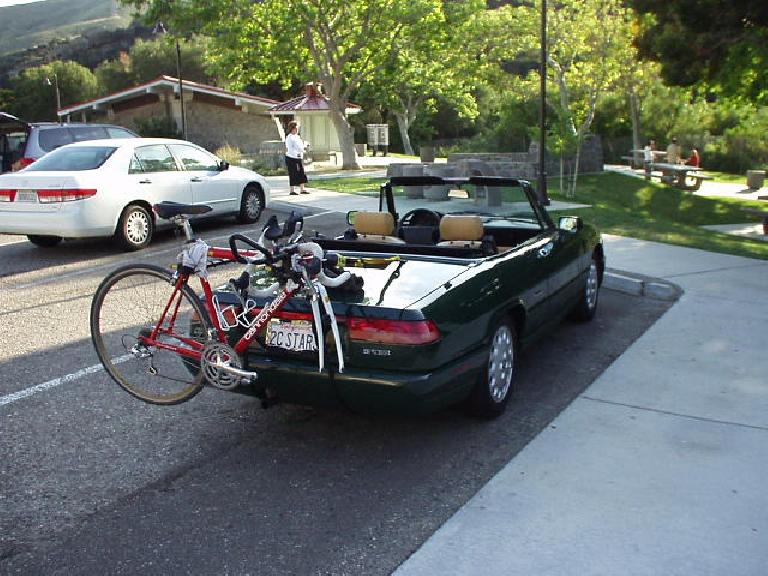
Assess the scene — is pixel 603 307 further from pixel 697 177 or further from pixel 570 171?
pixel 697 177

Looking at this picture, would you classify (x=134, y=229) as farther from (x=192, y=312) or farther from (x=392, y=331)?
(x=392, y=331)

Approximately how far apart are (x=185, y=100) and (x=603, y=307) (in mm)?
31703

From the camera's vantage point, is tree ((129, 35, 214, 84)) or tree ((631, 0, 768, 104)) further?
tree ((129, 35, 214, 84))

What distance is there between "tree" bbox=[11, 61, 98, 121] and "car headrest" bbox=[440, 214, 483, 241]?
202ft

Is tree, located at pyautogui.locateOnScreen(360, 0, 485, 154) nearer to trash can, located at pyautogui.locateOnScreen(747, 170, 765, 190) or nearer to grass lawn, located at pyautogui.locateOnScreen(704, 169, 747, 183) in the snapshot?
trash can, located at pyautogui.locateOnScreen(747, 170, 765, 190)

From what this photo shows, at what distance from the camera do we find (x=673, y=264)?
9969mm

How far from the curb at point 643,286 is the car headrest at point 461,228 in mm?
3523

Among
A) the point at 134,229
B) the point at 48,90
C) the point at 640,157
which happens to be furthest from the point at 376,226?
the point at 48,90

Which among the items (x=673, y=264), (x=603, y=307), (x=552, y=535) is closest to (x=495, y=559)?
(x=552, y=535)

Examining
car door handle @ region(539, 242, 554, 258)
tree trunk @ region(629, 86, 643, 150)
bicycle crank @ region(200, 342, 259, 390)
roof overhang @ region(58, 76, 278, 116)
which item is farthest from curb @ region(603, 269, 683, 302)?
tree trunk @ region(629, 86, 643, 150)

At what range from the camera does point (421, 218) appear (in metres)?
6.23

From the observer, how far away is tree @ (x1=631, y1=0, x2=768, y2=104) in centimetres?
1603

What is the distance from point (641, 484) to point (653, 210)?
734 inches

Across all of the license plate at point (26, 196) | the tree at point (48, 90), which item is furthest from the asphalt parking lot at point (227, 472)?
the tree at point (48, 90)
